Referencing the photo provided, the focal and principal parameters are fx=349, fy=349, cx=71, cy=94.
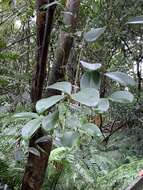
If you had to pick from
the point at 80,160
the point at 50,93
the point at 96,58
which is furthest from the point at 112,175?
the point at 50,93

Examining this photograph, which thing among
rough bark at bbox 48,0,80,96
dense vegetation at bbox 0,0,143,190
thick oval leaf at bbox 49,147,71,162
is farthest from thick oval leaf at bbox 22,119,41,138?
thick oval leaf at bbox 49,147,71,162

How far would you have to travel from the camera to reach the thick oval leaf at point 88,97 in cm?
36

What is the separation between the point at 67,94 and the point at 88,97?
3cm

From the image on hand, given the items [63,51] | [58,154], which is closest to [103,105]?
[63,51]

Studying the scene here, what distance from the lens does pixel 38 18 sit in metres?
0.62

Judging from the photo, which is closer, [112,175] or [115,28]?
[112,175]

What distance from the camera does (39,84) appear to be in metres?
0.64

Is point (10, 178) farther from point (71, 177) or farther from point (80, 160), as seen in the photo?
point (80, 160)

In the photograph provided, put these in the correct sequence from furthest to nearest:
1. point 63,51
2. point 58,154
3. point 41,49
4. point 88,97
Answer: point 58,154 < point 63,51 < point 41,49 < point 88,97

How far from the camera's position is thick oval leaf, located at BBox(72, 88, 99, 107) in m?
0.36

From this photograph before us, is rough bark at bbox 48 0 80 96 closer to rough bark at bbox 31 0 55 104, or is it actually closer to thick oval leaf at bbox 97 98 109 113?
rough bark at bbox 31 0 55 104

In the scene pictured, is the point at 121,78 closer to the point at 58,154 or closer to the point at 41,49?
the point at 41,49

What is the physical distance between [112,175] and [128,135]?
4.98 ft

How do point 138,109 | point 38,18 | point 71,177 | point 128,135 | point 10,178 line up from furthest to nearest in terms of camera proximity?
point 128,135
point 138,109
point 71,177
point 10,178
point 38,18
